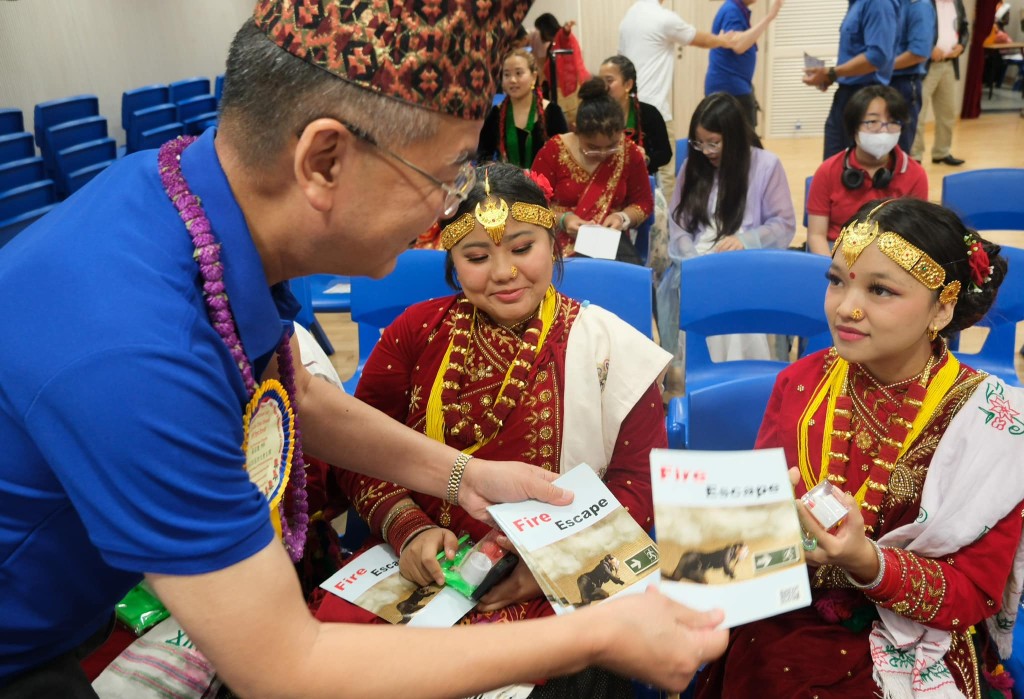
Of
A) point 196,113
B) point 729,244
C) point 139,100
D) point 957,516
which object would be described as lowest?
point 729,244

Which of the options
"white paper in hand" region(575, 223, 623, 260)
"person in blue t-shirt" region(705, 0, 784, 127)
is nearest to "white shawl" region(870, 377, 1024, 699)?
"white paper in hand" region(575, 223, 623, 260)

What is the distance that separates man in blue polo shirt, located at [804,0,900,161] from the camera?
472cm

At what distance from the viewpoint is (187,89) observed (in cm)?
650

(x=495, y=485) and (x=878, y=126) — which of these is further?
(x=878, y=126)

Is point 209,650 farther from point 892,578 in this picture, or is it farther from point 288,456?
point 892,578

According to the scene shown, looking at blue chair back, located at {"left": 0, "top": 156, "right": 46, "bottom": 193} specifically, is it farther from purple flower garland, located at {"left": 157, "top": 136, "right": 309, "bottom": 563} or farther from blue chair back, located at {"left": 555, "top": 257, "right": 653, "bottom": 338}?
purple flower garland, located at {"left": 157, "top": 136, "right": 309, "bottom": 563}

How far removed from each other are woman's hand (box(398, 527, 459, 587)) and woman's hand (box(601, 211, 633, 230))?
2.51 meters

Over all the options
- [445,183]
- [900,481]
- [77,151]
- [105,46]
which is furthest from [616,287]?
[105,46]

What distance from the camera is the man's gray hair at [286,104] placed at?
34.4 inches

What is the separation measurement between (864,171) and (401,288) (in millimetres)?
2154

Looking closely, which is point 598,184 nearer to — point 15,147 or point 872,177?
point 872,177

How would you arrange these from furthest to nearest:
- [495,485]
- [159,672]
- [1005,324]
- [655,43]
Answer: [655,43] → [1005,324] → [495,485] → [159,672]

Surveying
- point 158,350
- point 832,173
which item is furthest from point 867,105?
point 158,350

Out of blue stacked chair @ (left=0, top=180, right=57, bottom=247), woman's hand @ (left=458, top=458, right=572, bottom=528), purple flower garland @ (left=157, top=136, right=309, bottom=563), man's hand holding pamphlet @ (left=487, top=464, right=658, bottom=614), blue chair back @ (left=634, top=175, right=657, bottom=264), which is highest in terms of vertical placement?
purple flower garland @ (left=157, top=136, right=309, bottom=563)
